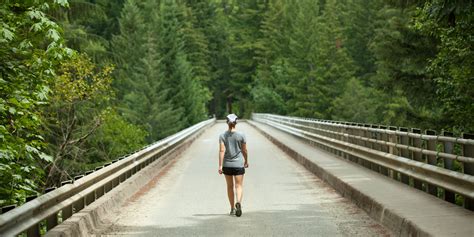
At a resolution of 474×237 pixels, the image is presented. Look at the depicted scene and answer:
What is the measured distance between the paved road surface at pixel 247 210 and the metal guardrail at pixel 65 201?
548 millimetres

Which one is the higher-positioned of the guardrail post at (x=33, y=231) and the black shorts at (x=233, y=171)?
the black shorts at (x=233, y=171)

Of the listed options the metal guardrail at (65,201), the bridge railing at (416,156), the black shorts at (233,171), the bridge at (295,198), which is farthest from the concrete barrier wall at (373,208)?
the metal guardrail at (65,201)

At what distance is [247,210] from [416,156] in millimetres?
3248

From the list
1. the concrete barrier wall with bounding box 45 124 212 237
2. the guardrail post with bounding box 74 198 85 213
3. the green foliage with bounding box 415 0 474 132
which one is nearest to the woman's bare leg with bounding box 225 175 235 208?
the concrete barrier wall with bounding box 45 124 212 237

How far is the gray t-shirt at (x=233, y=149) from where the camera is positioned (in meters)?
11.6

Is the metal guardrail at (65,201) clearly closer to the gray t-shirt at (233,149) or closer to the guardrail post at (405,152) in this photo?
the gray t-shirt at (233,149)

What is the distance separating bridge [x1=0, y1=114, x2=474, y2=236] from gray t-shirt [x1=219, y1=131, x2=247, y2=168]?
2.89 feet

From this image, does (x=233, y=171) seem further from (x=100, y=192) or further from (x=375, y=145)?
(x=375, y=145)

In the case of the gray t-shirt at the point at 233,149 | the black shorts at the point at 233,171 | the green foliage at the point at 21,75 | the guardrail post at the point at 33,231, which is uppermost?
the green foliage at the point at 21,75

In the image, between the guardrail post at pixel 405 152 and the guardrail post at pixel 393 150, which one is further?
the guardrail post at pixel 393 150

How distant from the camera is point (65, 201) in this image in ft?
29.2

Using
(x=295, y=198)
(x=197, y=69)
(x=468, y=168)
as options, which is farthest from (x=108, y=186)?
(x=197, y=69)

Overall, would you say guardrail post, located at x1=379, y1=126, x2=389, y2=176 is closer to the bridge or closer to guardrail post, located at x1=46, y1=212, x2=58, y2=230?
the bridge

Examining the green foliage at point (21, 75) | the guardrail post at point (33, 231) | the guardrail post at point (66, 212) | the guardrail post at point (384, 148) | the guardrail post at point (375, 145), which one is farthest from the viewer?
the guardrail post at point (375, 145)
